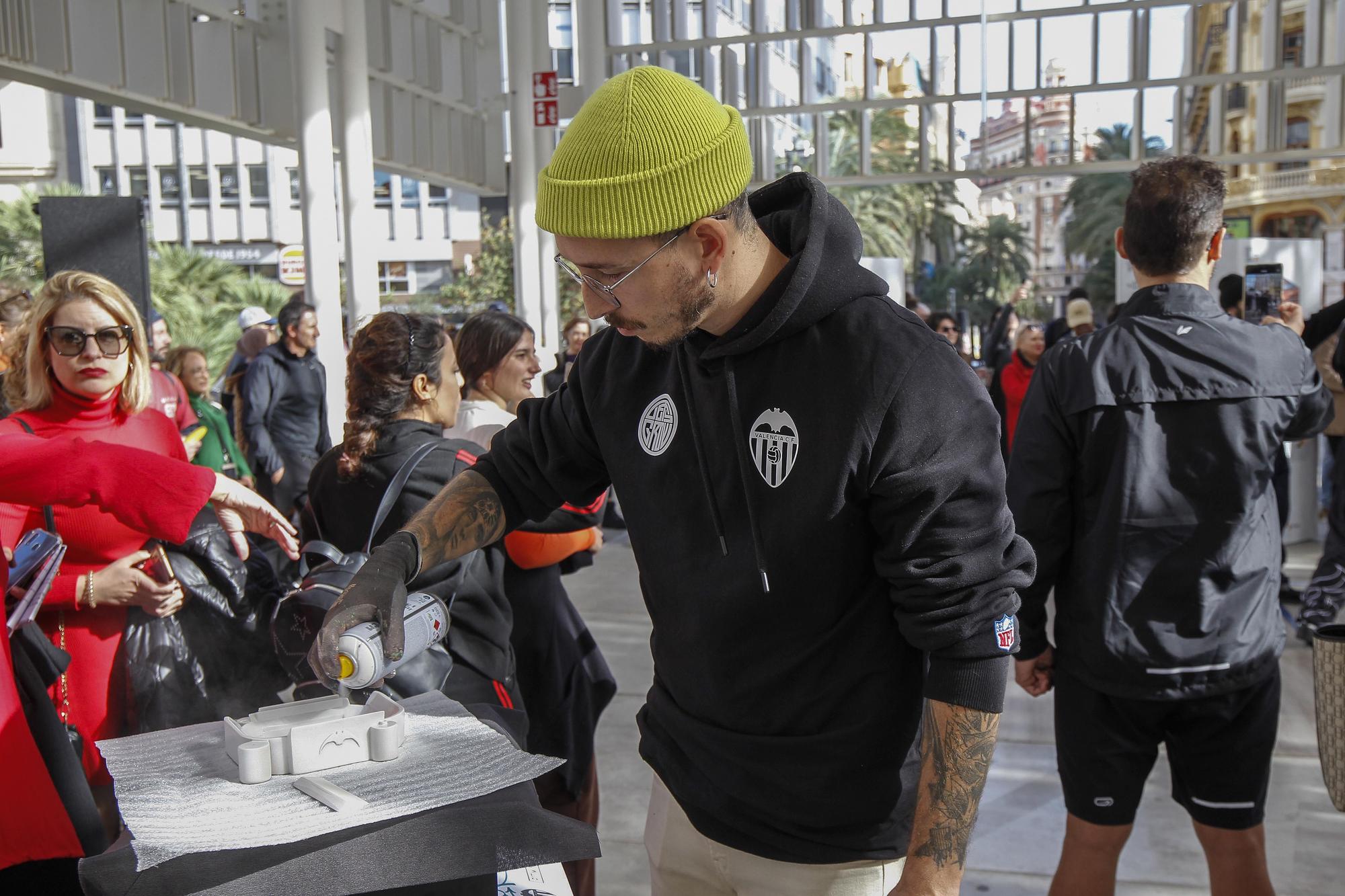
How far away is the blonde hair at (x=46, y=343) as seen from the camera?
3.21 m

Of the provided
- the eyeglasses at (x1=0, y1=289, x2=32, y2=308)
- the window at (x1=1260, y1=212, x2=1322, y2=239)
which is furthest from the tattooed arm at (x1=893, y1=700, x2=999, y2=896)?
the window at (x1=1260, y1=212, x2=1322, y2=239)

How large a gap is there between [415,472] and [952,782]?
1.72 m

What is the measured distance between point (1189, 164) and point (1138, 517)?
85cm

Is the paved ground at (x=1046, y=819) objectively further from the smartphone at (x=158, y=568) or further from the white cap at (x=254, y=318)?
the white cap at (x=254, y=318)

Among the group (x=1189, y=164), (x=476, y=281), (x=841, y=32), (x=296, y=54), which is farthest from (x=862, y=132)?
(x=476, y=281)

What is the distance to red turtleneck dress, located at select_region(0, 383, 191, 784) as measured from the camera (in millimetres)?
2957

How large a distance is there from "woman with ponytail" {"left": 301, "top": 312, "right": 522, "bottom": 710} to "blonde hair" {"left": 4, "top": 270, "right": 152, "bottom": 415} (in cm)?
56

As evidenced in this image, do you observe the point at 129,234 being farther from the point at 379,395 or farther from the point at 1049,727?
the point at 1049,727

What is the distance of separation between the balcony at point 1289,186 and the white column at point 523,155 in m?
33.5

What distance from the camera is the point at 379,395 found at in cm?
322

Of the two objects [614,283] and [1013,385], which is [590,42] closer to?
[1013,385]

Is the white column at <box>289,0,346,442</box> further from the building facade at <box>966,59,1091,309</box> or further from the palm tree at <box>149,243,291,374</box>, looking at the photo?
the building facade at <box>966,59,1091,309</box>

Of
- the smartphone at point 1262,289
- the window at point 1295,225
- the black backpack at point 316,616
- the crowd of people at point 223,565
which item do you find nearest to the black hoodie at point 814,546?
the black backpack at point 316,616

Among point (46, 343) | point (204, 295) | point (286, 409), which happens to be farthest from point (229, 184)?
point (46, 343)
